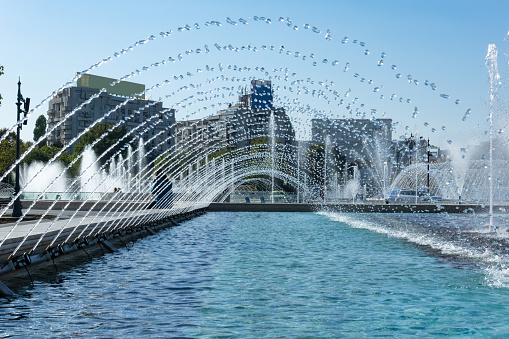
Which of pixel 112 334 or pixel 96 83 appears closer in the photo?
pixel 112 334

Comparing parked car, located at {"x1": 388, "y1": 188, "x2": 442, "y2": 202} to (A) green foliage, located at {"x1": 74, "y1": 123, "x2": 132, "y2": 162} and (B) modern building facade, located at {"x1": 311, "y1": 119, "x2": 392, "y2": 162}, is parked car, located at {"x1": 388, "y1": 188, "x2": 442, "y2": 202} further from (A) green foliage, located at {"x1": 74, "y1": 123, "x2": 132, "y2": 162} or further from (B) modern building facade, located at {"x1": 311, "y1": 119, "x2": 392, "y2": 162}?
(A) green foliage, located at {"x1": 74, "y1": 123, "x2": 132, "y2": 162}

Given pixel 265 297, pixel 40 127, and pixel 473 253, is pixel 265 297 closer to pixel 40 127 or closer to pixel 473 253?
pixel 473 253

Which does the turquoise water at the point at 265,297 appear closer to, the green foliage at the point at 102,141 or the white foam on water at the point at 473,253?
the white foam on water at the point at 473,253

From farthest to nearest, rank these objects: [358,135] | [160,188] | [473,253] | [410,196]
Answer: [358,135], [410,196], [160,188], [473,253]

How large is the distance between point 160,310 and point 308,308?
1975 millimetres

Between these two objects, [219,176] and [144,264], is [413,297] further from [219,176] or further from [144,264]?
[219,176]

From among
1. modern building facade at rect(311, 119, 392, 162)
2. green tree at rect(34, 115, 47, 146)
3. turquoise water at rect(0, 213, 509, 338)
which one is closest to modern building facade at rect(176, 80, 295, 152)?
modern building facade at rect(311, 119, 392, 162)

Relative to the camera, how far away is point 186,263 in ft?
45.7

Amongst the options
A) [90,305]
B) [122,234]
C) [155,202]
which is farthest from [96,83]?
[90,305]

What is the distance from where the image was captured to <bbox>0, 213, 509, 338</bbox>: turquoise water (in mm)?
7766

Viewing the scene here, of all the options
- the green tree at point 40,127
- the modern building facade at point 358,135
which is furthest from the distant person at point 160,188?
the green tree at point 40,127

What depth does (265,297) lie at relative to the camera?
9.72 meters

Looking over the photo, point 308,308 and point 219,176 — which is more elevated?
point 219,176

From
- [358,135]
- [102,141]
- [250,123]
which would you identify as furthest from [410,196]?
[358,135]
